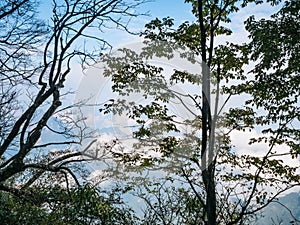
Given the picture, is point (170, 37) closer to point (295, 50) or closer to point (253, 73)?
point (253, 73)

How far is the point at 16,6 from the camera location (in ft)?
26.6

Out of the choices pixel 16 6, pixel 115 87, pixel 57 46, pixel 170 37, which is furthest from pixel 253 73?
pixel 57 46

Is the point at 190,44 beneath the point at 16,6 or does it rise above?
above

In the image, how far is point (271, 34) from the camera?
20.1 ft

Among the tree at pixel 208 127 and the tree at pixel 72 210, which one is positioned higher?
the tree at pixel 208 127

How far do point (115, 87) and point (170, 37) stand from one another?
1.91 metres

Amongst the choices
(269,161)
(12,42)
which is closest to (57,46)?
(12,42)

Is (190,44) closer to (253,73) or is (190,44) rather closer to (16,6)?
(253,73)

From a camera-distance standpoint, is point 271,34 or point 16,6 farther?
point 16,6

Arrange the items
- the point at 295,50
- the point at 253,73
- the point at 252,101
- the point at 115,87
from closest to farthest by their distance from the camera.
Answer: the point at 295,50 < the point at 253,73 < the point at 252,101 < the point at 115,87

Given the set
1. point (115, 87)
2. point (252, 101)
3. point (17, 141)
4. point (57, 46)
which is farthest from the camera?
point (57, 46)

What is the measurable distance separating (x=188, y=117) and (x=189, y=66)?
1304mm

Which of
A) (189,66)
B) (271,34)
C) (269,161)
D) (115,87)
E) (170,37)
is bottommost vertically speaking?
(269,161)

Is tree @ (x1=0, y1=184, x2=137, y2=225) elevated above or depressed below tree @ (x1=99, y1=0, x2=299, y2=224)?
below
